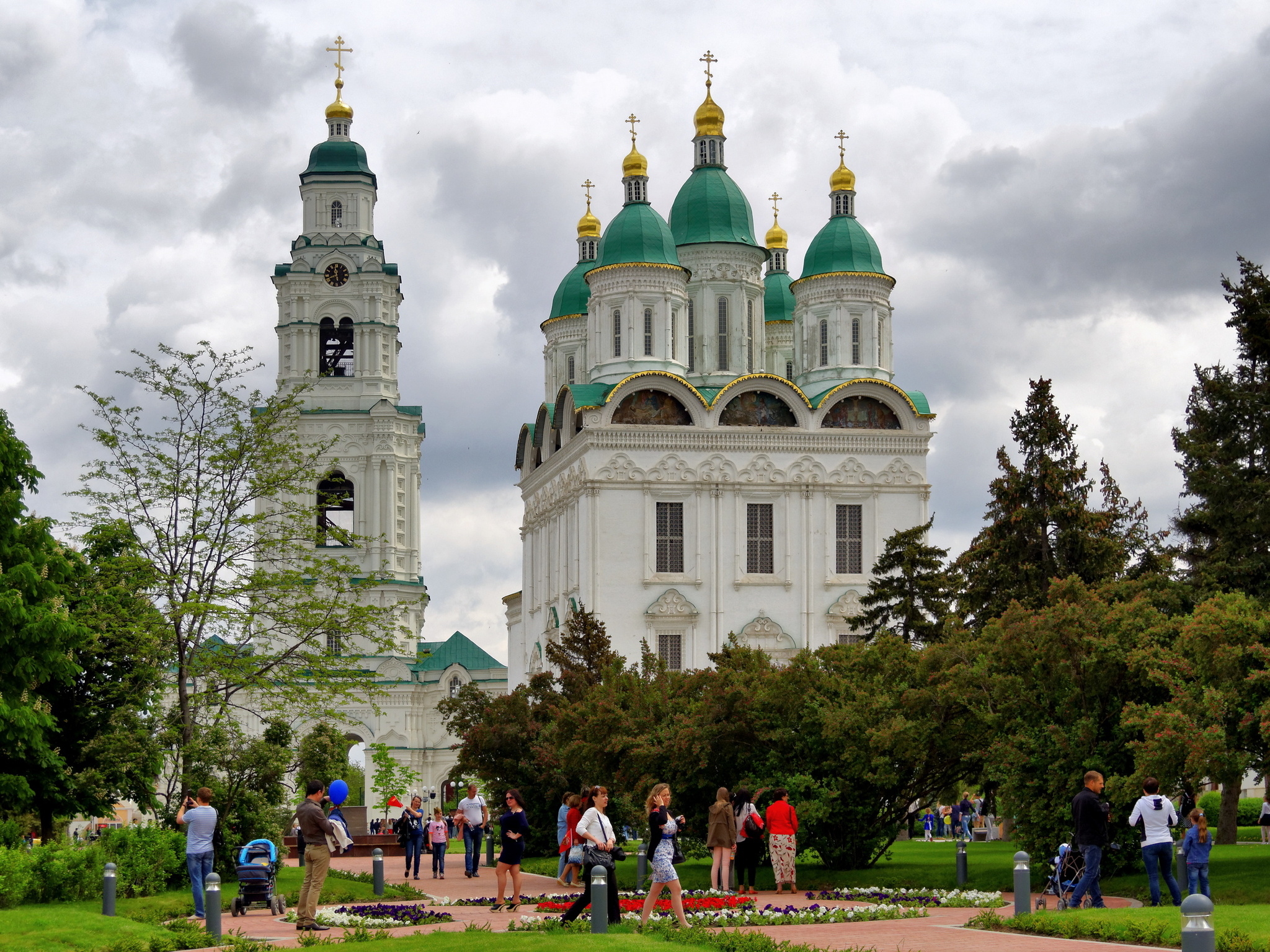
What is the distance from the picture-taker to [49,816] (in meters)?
31.7

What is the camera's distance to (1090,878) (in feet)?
64.4

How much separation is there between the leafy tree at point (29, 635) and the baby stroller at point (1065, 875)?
16569 mm

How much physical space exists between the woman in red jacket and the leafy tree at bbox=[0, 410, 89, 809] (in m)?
12.4

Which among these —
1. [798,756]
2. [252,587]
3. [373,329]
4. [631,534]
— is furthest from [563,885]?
[373,329]

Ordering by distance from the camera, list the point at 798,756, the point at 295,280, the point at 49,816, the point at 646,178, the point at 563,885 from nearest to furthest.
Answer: the point at 563,885, the point at 798,756, the point at 49,816, the point at 646,178, the point at 295,280

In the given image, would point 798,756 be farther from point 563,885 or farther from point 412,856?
point 412,856

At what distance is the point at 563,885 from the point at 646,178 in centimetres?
4171

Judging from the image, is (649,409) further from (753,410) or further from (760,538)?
(760,538)

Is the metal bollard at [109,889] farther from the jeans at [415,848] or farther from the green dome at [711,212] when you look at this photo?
the green dome at [711,212]

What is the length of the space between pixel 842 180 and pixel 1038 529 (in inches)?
1125

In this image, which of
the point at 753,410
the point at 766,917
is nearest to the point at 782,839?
the point at 766,917

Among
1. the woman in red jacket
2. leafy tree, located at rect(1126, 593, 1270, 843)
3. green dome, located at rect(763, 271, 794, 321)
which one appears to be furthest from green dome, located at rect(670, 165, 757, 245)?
leafy tree, located at rect(1126, 593, 1270, 843)

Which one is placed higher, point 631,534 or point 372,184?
point 372,184

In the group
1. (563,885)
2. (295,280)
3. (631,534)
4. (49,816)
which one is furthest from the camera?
(295,280)
